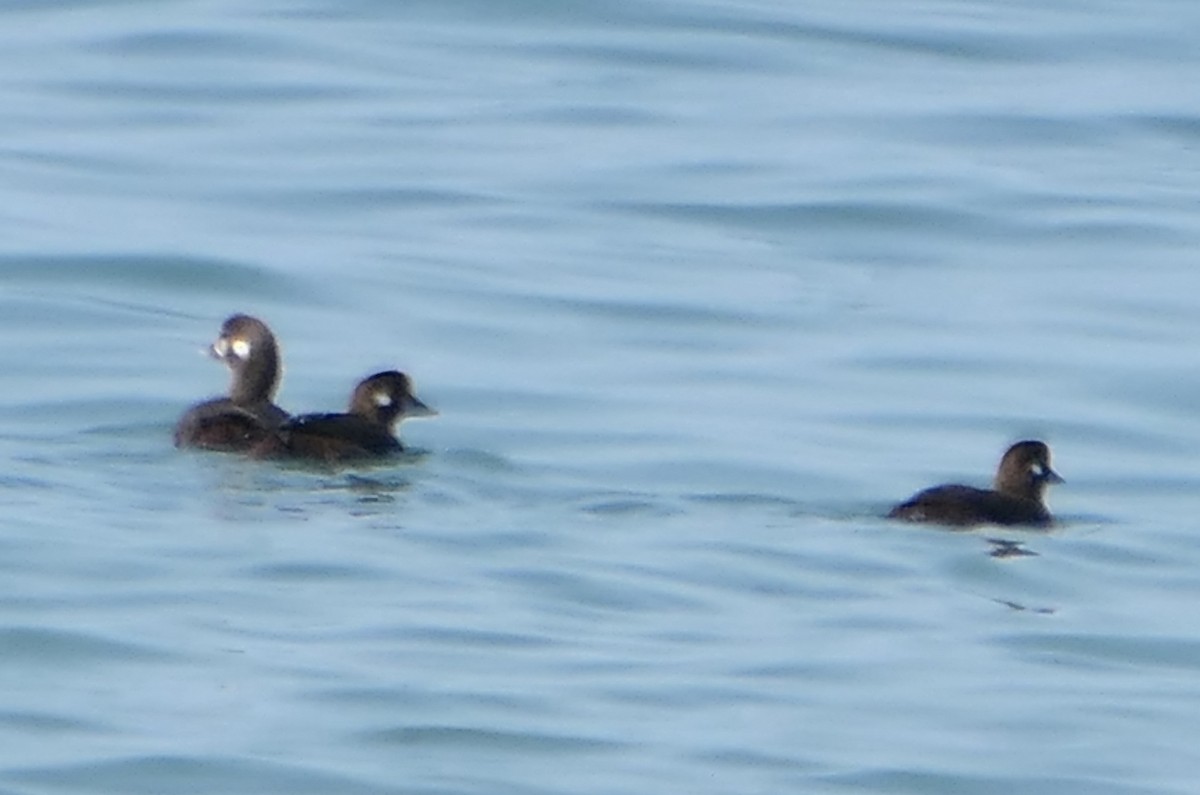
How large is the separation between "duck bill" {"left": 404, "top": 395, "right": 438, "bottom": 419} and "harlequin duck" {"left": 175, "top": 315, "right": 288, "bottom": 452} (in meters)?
0.48

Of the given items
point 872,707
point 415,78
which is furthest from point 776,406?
point 415,78

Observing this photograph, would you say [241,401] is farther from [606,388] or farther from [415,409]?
[606,388]

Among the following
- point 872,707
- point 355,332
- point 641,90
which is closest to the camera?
point 872,707

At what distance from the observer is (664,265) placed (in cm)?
1970

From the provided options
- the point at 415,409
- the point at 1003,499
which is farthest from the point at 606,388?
the point at 1003,499

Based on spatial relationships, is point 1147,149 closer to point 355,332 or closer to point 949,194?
point 949,194

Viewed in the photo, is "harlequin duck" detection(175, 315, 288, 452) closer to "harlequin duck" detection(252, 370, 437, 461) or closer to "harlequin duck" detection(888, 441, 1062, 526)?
"harlequin duck" detection(252, 370, 437, 461)

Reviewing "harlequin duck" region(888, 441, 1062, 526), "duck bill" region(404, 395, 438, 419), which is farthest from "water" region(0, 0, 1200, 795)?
"duck bill" region(404, 395, 438, 419)

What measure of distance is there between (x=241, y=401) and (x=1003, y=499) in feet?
10.1

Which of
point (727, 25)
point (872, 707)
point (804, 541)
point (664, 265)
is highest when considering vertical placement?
point (727, 25)

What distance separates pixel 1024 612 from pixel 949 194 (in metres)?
9.52

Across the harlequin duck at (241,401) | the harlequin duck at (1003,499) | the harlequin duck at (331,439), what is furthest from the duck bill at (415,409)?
the harlequin duck at (1003,499)

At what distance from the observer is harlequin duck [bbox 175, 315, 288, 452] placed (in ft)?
46.9

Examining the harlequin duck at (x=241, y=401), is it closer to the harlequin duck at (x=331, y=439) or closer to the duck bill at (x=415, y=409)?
the harlequin duck at (x=331, y=439)
